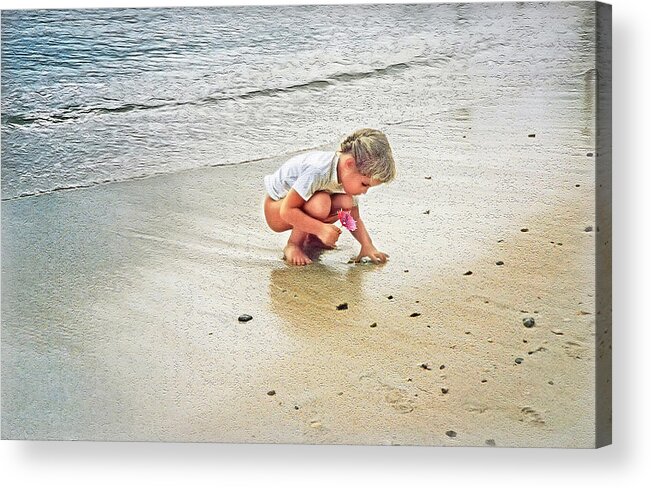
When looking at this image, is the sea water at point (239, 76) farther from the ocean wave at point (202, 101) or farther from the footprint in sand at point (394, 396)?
the footprint in sand at point (394, 396)

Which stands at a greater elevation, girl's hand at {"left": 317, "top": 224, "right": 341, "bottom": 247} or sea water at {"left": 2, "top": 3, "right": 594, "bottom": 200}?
sea water at {"left": 2, "top": 3, "right": 594, "bottom": 200}

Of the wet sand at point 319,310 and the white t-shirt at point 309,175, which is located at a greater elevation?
the white t-shirt at point 309,175

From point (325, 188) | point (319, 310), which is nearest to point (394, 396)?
point (319, 310)

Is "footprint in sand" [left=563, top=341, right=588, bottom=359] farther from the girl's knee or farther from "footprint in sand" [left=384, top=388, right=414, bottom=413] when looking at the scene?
the girl's knee

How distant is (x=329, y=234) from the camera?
14.0 ft

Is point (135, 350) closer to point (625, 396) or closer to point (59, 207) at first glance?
point (59, 207)

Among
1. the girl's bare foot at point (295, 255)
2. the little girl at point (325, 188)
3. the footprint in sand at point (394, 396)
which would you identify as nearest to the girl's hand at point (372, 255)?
the little girl at point (325, 188)

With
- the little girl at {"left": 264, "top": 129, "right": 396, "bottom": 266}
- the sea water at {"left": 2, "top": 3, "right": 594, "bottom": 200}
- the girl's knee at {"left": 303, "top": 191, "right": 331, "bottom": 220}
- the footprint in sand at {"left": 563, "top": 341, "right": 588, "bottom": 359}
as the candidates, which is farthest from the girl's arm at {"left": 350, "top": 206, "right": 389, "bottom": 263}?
the footprint in sand at {"left": 563, "top": 341, "right": 588, "bottom": 359}

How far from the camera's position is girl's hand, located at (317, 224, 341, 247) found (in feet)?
14.0

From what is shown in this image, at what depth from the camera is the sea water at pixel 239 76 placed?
4.16 m

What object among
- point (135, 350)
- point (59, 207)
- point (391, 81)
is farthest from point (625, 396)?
point (59, 207)

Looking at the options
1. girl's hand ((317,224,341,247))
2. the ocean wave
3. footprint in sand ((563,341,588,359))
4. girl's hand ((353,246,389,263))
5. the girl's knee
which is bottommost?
footprint in sand ((563,341,588,359))

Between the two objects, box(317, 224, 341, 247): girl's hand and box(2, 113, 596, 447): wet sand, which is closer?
box(2, 113, 596, 447): wet sand

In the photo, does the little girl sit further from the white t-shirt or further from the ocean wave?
the ocean wave
